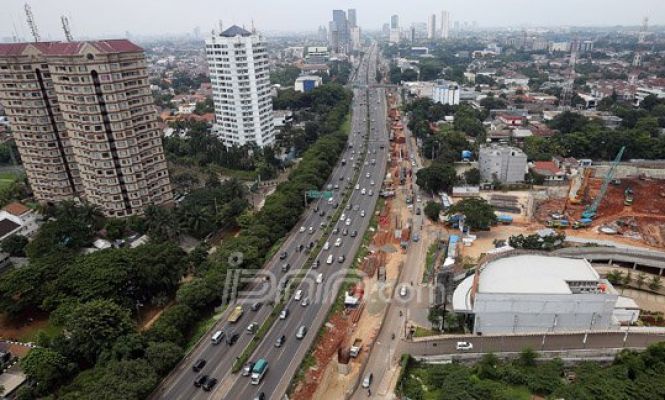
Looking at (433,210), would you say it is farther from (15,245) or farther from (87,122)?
(15,245)

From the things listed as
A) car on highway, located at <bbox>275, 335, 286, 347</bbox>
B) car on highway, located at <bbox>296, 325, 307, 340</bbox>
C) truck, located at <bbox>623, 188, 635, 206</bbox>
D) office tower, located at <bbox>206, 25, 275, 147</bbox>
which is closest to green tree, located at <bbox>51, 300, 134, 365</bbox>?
car on highway, located at <bbox>275, 335, 286, 347</bbox>

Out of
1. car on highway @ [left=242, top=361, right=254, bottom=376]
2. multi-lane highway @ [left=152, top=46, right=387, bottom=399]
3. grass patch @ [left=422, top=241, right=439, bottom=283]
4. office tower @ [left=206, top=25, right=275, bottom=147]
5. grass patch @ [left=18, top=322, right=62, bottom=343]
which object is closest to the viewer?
multi-lane highway @ [left=152, top=46, right=387, bottom=399]

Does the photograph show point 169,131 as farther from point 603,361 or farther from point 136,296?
point 603,361

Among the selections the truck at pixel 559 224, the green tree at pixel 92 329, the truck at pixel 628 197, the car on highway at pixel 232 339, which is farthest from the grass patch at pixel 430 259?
the truck at pixel 628 197

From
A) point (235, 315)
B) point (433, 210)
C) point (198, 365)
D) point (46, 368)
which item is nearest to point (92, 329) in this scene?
point (46, 368)

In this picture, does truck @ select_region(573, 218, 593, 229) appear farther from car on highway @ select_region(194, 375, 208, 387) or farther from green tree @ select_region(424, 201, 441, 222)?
car on highway @ select_region(194, 375, 208, 387)

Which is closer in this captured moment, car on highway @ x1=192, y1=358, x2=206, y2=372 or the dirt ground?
car on highway @ x1=192, y1=358, x2=206, y2=372

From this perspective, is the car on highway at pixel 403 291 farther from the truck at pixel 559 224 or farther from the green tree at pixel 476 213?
the truck at pixel 559 224

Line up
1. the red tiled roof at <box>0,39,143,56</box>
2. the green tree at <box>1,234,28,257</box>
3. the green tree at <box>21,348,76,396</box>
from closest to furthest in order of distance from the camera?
the green tree at <box>21,348,76,396</box> → the green tree at <box>1,234,28,257</box> → the red tiled roof at <box>0,39,143,56</box>
